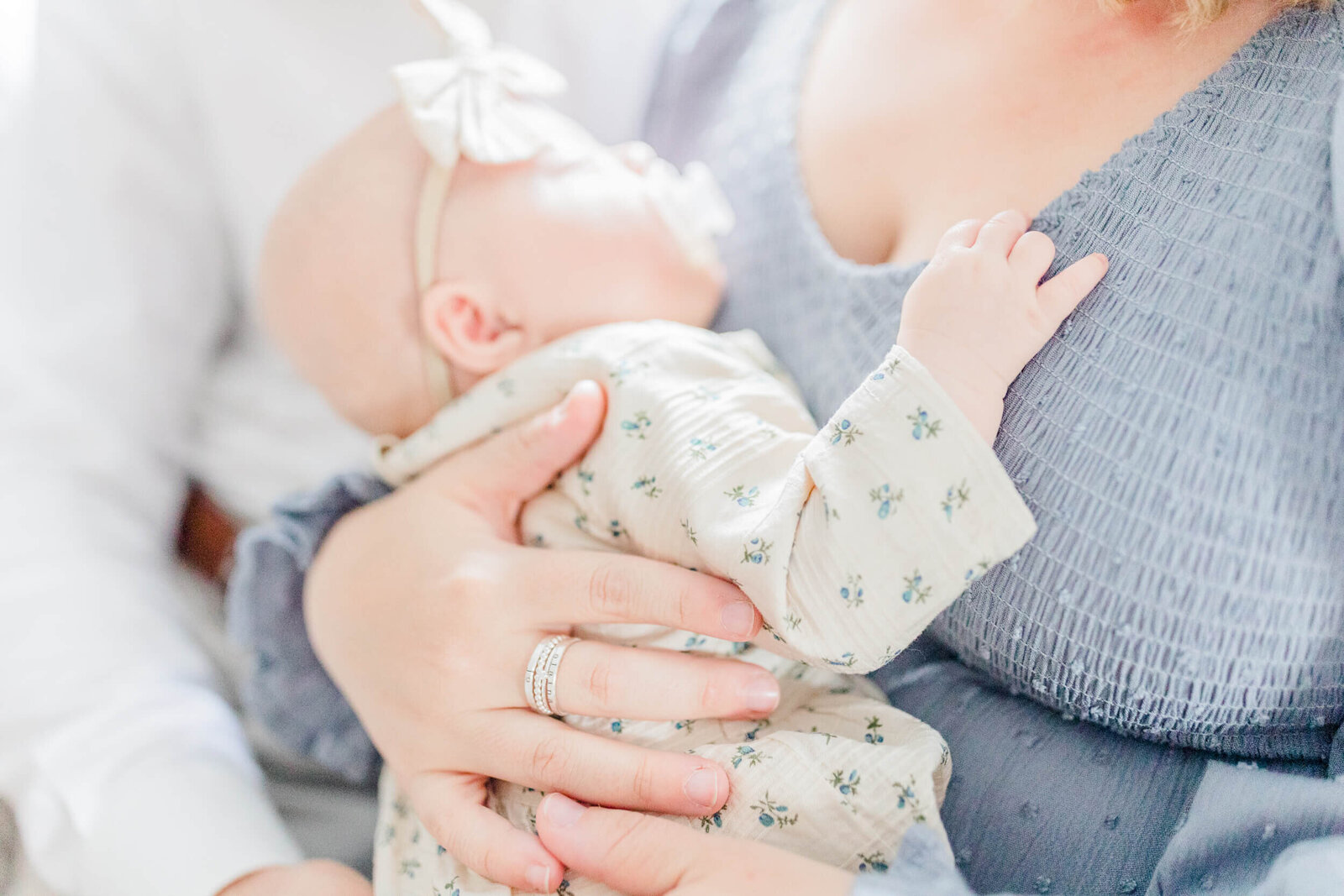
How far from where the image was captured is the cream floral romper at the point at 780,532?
63 cm

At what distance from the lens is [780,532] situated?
667 mm

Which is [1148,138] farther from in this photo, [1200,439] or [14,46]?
[14,46]

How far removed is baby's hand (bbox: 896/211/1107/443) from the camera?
65cm

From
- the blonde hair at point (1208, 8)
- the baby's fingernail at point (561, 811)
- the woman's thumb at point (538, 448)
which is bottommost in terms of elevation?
the baby's fingernail at point (561, 811)

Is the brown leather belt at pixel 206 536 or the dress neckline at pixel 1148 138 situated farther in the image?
the brown leather belt at pixel 206 536

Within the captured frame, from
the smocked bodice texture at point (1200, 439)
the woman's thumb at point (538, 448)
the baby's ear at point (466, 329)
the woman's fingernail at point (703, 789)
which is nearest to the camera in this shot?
the smocked bodice texture at point (1200, 439)

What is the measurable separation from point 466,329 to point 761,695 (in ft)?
1.62

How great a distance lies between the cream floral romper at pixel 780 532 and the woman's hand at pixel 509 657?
33 mm

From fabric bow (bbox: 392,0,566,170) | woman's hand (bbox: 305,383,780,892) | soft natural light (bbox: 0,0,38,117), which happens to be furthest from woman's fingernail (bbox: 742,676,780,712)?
soft natural light (bbox: 0,0,38,117)

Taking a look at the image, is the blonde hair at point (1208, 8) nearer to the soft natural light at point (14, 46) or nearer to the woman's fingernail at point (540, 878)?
the woman's fingernail at point (540, 878)

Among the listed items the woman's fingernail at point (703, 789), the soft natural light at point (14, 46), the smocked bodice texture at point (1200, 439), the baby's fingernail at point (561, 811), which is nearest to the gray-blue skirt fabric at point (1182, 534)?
the smocked bodice texture at point (1200, 439)

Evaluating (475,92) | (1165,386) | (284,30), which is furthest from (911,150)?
(284,30)

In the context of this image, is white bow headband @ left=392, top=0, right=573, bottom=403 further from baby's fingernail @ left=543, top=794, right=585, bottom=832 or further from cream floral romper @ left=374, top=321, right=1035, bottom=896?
baby's fingernail @ left=543, top=794, right=585, bottom=832

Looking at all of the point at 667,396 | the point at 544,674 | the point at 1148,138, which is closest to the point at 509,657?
the point at 544,674
